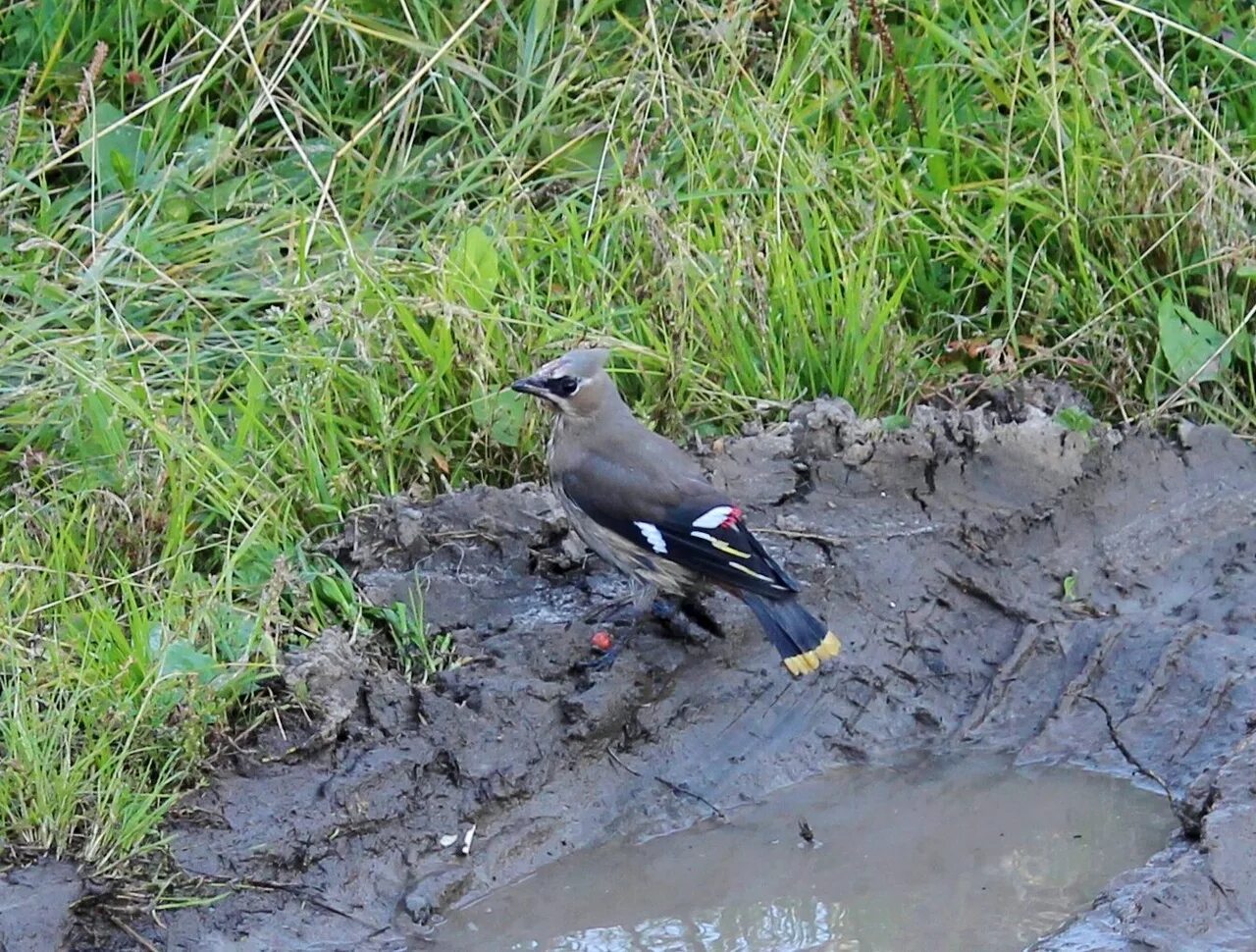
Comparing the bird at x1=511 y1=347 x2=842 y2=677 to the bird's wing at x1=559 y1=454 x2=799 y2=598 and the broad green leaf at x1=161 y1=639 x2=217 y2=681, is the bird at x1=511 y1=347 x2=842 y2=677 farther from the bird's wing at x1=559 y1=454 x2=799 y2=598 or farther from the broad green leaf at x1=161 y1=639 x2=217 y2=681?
the broad green leaf at x1=161 y1=639 x2=217 y2=681

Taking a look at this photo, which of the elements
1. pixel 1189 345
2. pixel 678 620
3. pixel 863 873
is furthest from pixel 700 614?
pixel 1189 345

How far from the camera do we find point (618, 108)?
20.7ft

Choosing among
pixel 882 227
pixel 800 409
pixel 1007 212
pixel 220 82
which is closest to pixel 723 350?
pixel 800 409

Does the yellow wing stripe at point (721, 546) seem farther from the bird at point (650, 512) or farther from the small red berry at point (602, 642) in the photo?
the small red berry at point (602, 642)

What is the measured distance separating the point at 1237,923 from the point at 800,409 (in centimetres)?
199

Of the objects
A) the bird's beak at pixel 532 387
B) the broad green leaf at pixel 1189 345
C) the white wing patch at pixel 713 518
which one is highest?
the broad green leaf at pixel 1189 345

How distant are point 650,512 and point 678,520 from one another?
8 centimetres

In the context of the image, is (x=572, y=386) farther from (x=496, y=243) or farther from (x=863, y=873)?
(x=863, y=873)

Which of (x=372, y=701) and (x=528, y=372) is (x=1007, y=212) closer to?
(x=528, y=372)

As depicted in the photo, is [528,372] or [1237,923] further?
[528,372]

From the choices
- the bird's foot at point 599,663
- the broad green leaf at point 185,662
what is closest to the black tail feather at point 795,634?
the bird's foot at point 599,663

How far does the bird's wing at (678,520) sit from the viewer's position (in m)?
4.66

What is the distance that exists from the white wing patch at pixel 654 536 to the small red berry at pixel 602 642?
0.24 meters

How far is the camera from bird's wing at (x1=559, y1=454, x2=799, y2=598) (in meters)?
4.66
